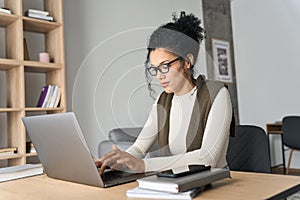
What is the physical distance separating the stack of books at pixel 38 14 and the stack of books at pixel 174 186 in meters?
2.04

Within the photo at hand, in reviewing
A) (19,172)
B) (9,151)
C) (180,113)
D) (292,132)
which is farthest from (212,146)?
(292,132)

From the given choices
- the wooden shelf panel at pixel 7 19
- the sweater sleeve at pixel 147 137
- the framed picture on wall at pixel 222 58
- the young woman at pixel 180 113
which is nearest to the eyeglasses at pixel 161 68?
the young woman at pixel 180 113

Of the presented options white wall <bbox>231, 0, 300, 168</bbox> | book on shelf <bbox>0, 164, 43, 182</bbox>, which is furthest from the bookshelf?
white wall <bbox>231, 0, 300, 168</bbox>

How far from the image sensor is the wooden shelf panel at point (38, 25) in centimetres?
255

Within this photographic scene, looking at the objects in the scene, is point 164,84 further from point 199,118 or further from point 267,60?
point 267,60

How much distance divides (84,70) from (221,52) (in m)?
2.47

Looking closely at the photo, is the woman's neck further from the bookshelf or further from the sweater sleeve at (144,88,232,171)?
the bookshelf

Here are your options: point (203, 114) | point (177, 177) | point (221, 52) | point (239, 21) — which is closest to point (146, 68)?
point (203, 114)

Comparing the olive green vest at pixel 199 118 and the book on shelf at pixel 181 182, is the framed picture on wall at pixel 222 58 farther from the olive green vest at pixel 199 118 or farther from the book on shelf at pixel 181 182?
the book on shelf at pixel 181 182

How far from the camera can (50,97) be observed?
2650mm

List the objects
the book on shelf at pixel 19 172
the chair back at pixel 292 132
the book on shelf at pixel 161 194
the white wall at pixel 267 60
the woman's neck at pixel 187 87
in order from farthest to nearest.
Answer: the white wall at pixel 267 60, the chair back at pixel 292 132, the woman's neck at pixel 187 87, the book on shelf at pixel 19 172, the book on shelf at pixel 161 194

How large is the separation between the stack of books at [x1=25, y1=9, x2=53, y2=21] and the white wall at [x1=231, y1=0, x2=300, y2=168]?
133 inches

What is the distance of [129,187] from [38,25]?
1.98 meters

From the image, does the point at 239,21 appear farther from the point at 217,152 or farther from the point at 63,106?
the point at 217,152
